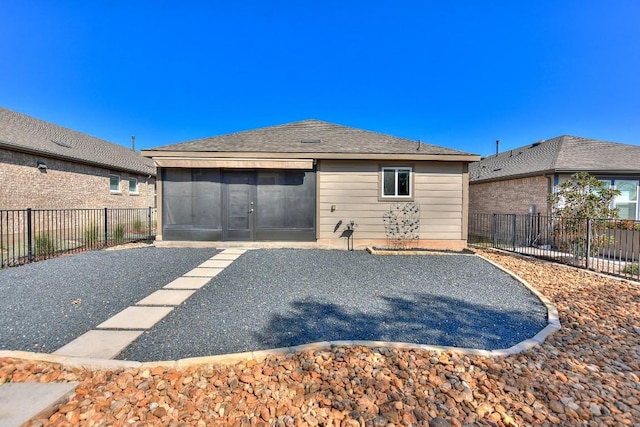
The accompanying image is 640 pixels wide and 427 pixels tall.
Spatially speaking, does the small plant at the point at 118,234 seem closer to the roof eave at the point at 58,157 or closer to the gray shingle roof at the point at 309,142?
the gray shingle roof at the point at 309,142

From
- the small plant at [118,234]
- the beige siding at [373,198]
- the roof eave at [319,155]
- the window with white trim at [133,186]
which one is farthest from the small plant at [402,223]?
the window with white trim at [133,186]

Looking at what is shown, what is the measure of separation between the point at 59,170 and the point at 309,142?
11639 millimetres

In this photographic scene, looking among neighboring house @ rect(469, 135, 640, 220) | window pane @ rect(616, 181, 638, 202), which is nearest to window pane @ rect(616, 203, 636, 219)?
neighboring house @ rect(469, 135, 640, 220)

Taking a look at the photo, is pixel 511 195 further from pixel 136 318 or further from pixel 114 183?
pixel 114 183

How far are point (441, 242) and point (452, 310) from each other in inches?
205

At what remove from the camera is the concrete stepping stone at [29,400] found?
1.79m

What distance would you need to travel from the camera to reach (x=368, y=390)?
212 centimetres

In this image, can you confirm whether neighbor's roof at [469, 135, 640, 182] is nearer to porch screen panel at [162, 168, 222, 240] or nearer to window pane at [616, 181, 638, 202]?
window pane at [616, 181, 638, 202]

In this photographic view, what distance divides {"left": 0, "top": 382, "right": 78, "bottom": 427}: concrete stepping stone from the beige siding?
6829mm

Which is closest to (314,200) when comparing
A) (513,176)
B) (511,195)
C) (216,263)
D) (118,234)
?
(216,263)

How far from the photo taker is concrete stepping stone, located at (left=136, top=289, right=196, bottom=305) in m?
4.01

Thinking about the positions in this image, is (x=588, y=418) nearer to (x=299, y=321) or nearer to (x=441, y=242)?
(x=299, y=321)

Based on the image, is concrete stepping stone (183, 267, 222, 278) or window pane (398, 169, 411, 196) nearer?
concrete stepping stone (183, 267, 222, 278)

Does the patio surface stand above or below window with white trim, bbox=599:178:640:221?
below
